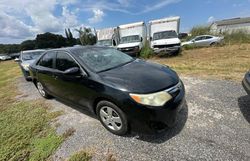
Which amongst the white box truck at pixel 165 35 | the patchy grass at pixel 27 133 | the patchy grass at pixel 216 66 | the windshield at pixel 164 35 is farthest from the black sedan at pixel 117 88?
the windshield at pixel 164 35

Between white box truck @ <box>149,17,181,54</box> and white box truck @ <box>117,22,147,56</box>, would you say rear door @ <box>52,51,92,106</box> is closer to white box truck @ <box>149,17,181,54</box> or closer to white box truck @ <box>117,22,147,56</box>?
white box truck @ <box>149,17,181,54</box>

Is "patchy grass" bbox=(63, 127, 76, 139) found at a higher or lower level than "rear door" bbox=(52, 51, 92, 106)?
lower

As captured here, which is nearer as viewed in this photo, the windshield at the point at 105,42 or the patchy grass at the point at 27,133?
the patchy grass at the point at 27,133

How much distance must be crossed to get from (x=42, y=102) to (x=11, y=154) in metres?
2.30

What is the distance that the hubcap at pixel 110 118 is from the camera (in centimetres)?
273

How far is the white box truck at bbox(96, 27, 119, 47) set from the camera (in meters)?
14.4

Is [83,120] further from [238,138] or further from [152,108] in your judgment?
[238,138]

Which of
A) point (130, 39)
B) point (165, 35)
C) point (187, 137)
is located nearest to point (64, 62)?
point (187, 137)

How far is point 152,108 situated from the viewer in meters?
2.34

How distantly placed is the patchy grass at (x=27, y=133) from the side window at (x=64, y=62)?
1217 millimetres

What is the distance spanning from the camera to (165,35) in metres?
11.8

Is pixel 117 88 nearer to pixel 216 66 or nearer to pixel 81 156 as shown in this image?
pixel 81 156

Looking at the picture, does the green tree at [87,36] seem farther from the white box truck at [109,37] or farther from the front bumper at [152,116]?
the front bumper at [152,116]

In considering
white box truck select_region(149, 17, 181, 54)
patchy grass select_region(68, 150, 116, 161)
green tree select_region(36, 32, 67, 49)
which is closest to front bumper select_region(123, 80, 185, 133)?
patchy grass select_region(68, 150, 116, 161)
